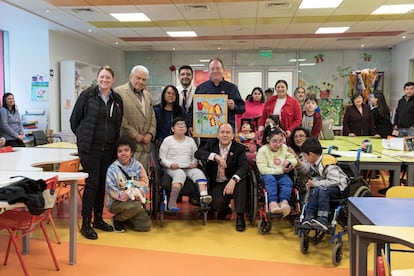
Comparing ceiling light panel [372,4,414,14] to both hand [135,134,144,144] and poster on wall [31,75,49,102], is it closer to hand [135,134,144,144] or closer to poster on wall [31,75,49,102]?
hand [135,134,144,144]

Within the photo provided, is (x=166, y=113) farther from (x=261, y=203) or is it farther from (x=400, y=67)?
(x=400, y=67)

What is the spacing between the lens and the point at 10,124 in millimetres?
6691

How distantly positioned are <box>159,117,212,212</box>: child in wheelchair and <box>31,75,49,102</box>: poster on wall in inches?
200

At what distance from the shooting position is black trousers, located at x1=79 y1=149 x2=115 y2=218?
3594mm

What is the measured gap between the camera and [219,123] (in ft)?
13.8

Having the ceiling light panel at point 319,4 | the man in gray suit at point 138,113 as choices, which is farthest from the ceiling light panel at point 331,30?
the man in gray suit at point 138,113

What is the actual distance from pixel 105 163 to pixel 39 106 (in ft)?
17.7

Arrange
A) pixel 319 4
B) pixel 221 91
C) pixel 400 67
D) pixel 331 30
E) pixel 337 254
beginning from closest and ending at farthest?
pixel 337 254, pixel 221 91, pixel 319 4, pixel 331 30, pixel 400 67

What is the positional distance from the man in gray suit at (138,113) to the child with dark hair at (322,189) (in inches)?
67.9

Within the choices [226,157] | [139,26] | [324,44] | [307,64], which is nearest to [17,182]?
[226,157]

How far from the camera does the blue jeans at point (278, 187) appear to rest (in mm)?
3742

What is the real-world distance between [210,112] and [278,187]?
1.08 meters

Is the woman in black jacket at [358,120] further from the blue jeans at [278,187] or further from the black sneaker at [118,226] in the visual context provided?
the black sneaker at [118,226]

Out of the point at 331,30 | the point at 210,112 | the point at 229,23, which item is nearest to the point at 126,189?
the point at 210,112
